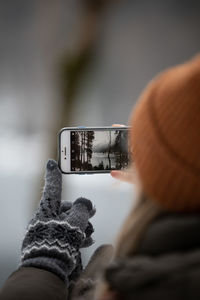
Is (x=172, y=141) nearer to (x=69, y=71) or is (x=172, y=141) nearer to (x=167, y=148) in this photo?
(x=167, y=148)

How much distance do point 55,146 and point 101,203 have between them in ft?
0.54

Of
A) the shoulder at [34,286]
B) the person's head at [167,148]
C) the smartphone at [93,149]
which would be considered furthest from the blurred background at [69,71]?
the person's head at [167,148]

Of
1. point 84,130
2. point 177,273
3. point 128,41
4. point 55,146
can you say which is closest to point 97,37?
point 128,41

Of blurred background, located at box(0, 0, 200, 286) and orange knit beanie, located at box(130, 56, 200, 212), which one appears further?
blurred background, located at box(0, 0, 200, 286)

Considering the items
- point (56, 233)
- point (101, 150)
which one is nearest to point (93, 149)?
point (101, 150)

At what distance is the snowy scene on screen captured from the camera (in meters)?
0.63

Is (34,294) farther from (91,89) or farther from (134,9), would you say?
(134,9)

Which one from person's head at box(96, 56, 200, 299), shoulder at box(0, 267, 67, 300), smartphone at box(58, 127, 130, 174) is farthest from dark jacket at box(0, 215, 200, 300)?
smartphone at box(58, 127, 130, 174)

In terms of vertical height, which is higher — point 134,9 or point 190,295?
point 134,9

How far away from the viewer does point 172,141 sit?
0.28m

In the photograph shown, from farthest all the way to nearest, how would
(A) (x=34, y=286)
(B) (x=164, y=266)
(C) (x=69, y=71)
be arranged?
(C) (x=69, y=71), (A) (x=34, y=286), (B) (x=164, y=266)

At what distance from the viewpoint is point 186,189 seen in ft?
0.91

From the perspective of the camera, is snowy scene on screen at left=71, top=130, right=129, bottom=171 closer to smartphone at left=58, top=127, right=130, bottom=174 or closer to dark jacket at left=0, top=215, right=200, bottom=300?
smartphone at left=58, top=127, right=130, bottom=174

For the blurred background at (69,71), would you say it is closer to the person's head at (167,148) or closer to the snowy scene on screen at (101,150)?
the snowy scene on screen at (101,150)
